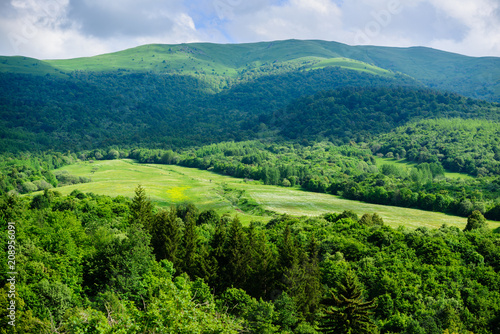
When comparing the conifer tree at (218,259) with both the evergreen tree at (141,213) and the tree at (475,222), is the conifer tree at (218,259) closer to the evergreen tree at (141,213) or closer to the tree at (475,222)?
the evergreen tree at (141,213)

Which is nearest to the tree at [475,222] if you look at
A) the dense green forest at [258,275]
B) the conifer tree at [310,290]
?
the dense green forest at [258,275]

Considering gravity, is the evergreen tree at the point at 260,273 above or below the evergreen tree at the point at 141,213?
below

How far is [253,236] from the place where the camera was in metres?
56.4

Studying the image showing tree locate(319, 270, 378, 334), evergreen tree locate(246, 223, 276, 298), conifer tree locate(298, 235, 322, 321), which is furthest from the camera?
evergreen tree locate(246, 223, 276, 298)

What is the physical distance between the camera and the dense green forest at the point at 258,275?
3394 centimetres

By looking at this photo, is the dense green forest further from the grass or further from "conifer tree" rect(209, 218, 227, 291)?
the grass

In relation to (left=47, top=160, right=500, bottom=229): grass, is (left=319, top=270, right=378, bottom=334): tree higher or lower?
higher

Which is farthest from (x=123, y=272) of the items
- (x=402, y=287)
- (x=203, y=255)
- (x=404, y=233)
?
(x=404, y=233)

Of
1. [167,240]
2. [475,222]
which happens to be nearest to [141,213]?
[167,240]

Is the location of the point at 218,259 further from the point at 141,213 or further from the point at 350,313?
the point at 350,313

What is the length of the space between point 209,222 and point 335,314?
55.4 metres

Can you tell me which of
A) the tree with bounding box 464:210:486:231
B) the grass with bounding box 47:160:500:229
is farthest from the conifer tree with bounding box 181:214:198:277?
the tree with bounding box 464:210:486:231

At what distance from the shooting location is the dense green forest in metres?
33.9

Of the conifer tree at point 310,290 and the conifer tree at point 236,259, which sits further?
the conifer tree at point 236,259
